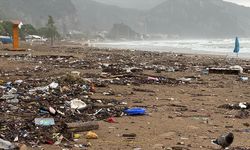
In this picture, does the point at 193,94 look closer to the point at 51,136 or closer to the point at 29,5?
the point at 51,136

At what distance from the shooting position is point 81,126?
5.70 metres

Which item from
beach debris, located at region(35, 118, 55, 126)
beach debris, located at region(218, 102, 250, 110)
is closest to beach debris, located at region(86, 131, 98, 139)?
beach debris, located at region(35, 118, 55, 126)

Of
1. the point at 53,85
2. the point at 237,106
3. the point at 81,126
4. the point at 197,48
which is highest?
the point at 53,85

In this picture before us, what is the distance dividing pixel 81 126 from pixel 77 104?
1654 mm

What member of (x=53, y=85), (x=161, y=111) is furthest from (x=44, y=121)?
(x=53, y=85)

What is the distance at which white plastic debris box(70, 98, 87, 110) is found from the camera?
23.6 feet

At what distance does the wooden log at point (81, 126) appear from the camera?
5.65 meters

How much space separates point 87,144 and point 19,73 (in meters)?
7.57

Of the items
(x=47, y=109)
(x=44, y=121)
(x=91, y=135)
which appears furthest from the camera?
(x=47, y=109)

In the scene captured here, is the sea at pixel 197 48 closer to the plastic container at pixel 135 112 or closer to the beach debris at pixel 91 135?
the plastic container at pixel 135 112

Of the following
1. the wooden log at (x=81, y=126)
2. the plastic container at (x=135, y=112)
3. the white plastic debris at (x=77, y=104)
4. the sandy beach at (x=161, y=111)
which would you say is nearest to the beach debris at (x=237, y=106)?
the sandy beach at (x=161, y=111)

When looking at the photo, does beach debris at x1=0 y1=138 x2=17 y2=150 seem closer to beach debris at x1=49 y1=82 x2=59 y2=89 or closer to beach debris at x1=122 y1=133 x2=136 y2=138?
beach debris at x1=122 y1=133 x2=136 y2=138

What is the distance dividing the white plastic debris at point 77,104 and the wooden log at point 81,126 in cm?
129

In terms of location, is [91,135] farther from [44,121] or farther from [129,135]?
[44,121]
